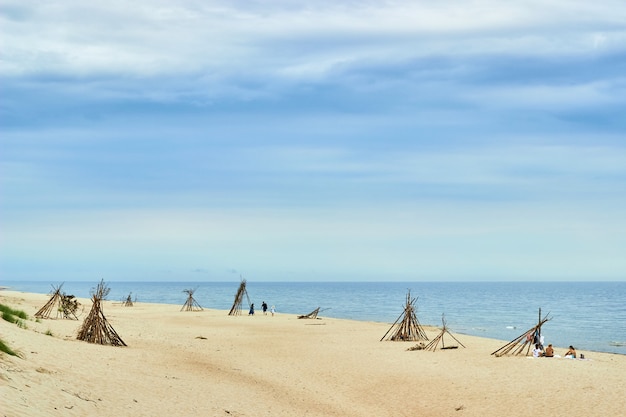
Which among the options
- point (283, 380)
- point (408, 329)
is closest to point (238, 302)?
point (408, 329)

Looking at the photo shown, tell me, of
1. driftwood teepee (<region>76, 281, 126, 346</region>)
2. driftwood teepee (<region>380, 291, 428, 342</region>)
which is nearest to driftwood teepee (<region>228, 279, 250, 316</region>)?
driftwood teepee (<region>380, 291, 428, 342</region>)

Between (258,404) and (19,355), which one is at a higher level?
(19,355)

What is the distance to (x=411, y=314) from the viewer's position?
99.2 feet

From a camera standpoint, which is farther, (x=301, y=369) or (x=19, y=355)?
(x=301, y=369)

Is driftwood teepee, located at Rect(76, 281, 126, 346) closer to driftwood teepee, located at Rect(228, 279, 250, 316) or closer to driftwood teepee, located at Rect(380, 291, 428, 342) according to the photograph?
driftwood teepee, located at Rect(380, 291, 428, 342)

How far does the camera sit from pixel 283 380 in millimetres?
18672

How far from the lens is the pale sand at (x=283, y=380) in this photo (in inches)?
Result: 504

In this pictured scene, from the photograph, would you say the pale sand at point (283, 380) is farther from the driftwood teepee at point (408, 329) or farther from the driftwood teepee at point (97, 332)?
the driftwood teepee at point (408, 329)

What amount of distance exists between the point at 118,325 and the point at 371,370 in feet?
49.0

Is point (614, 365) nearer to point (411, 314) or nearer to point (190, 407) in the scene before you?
point (411, 314)

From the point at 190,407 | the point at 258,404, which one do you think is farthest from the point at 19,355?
the point at 258,404

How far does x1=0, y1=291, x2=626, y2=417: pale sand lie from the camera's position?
1281 cm

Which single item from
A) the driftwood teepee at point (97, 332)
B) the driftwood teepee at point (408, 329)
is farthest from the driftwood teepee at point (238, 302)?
the driftwood teepee at point (97, 332)

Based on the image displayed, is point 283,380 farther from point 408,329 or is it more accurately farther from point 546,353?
point 408,329
